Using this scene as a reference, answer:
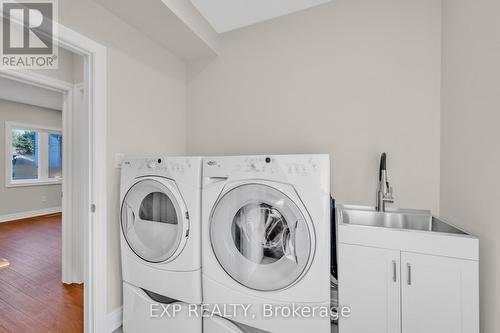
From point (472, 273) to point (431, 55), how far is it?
1413mm

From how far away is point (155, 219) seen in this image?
1.54 meters

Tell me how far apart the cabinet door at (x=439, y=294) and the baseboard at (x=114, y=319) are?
6.14 ft

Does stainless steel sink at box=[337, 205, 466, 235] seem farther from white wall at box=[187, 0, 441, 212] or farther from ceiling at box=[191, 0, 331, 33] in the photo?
ceiling at box=[191, 0, 331, 33]

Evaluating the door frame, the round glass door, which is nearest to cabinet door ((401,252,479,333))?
the round glass door

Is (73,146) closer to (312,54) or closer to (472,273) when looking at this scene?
(312,54)

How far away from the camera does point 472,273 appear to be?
3.13 feet

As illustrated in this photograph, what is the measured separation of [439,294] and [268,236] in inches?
31.8

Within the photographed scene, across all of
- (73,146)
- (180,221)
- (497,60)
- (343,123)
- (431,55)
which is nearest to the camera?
(497,60)

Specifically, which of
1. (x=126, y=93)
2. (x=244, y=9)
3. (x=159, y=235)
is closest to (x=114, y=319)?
(x=159, y=235)

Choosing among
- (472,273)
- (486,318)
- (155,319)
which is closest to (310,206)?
(472,273)

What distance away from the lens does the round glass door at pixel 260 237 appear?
1.18m

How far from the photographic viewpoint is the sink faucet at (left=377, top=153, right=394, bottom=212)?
153 centimetres

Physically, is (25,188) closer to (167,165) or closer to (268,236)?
(167,165)

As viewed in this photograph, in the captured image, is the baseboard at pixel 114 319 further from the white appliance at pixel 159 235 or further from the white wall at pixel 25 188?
the white wall at pixel 25 188
